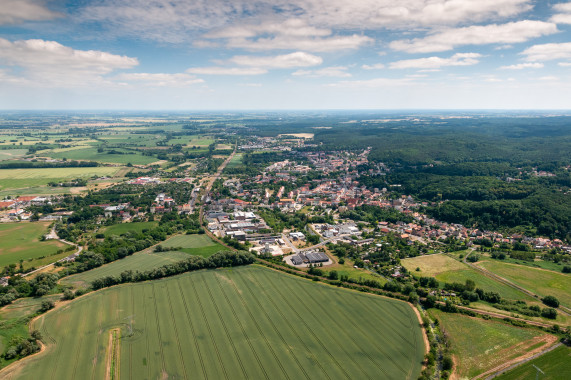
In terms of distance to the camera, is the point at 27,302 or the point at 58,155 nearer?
the point at 27,302

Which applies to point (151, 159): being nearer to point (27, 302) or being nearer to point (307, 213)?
point (307, 213)

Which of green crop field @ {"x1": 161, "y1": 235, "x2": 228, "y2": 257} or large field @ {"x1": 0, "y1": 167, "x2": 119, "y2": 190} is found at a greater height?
large field @ {"x1": 0, "y1": 167, "x2": 119, "y2": 190}

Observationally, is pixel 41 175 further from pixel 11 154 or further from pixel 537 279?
pixel 537 279

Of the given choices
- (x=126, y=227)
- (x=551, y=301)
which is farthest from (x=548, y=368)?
(x=126, y=227)

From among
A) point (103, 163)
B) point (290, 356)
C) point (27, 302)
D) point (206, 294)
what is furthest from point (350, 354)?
point (103, 163)

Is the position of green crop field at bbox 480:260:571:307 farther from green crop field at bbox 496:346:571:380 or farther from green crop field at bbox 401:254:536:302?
green crop field at bbox 496:346:571:380

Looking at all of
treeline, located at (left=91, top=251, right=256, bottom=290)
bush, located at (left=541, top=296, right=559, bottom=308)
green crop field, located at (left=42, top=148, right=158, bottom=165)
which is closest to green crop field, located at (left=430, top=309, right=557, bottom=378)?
bush, located at (left=541, top=296, right=559, bottom=308)

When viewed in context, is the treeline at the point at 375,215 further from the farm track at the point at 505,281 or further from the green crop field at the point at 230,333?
the green crop field at the point at 230,333
